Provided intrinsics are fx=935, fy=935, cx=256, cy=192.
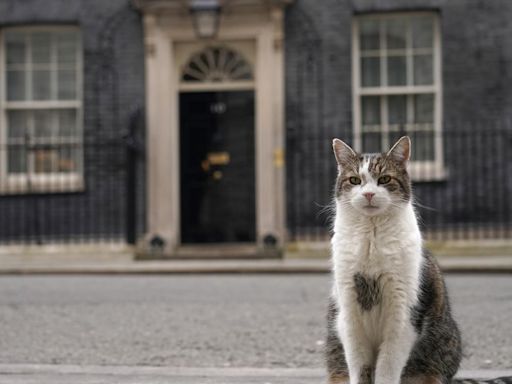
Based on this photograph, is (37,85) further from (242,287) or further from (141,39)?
(242,287)

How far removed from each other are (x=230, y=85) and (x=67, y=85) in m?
2.76

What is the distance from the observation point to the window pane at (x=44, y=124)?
15.6 m

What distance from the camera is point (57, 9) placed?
50.1ft

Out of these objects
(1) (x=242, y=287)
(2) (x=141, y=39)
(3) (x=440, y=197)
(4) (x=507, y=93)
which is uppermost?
(2) (x=141, y=39)

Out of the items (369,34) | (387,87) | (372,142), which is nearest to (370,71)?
(387,87)

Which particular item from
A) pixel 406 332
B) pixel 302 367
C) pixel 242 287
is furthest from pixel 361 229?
pixel 242 287

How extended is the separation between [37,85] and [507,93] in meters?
7.68

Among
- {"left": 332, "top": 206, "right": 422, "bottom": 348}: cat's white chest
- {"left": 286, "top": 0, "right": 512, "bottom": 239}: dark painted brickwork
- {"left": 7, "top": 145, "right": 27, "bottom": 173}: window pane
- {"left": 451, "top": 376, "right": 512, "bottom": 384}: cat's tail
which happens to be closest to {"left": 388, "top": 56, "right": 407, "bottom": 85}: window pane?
{"left": 286, "top": 0, "right": 512, "bottom": 239}: dark painted brickwork

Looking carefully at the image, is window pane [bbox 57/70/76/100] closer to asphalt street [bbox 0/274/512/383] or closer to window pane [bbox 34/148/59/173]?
window pane [bbox 34/148/59/173]

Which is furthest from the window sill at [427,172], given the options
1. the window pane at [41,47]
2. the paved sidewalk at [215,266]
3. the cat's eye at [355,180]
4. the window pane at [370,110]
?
the cat's eye at [355,180]

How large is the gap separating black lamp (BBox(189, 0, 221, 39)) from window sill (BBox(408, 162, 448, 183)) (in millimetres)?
3821

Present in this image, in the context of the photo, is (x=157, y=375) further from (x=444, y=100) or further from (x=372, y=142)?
(x=444, y=100)

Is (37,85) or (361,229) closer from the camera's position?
(361,229)

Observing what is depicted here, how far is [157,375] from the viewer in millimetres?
5543
